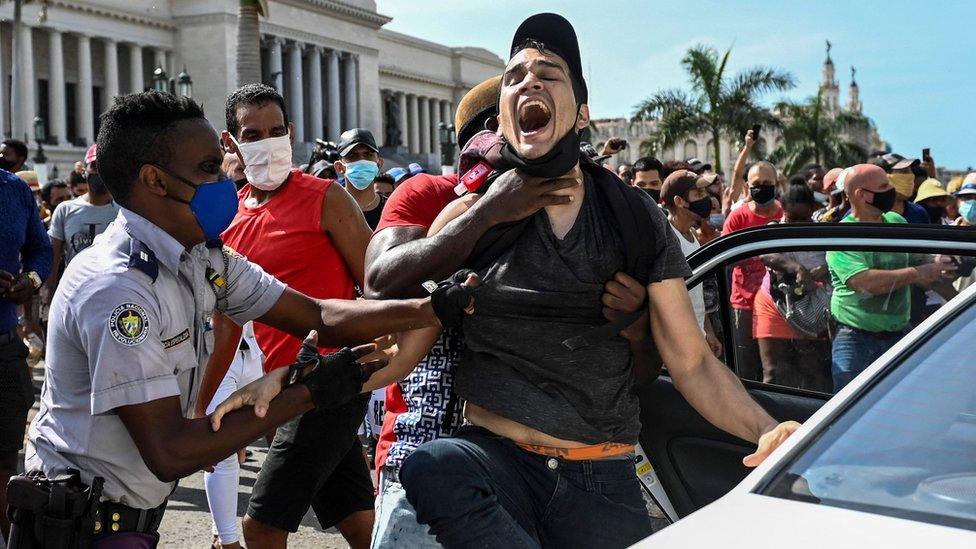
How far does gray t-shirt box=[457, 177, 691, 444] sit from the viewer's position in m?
2.95

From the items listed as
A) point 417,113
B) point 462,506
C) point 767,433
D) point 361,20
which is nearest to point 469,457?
point 462,506

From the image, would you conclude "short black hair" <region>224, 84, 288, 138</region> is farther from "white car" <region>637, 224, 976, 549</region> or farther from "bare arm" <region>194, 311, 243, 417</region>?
"white car" <region>637, 224, 976, 549</region>

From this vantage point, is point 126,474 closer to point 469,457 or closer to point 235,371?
point 469,457

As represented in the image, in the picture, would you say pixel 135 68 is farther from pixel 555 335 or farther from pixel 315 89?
pixel 555 335

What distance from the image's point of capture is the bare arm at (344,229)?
471 centimetres

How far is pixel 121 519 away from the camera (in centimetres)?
291

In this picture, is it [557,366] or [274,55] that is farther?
[274,55]

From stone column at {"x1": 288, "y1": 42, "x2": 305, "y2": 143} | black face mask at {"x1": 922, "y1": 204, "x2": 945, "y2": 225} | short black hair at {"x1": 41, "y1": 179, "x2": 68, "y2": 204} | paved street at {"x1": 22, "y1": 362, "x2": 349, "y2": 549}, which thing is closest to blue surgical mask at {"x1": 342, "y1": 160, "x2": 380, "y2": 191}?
paved street at {"x1": 22, "y1": 362, "x2": 349, "y2": 549}

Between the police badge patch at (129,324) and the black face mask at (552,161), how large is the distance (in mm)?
1017

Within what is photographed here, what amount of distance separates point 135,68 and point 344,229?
63778 mm

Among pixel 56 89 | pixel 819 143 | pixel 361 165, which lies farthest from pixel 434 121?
pixel 361 165

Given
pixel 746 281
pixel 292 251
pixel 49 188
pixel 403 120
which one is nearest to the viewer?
pixel 746 281

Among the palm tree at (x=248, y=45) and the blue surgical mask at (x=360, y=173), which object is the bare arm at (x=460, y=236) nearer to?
the blue surgical mask at (x=360, y=173)

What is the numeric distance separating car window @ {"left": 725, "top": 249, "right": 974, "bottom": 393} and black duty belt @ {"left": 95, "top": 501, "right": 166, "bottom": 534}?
2.13 metres
